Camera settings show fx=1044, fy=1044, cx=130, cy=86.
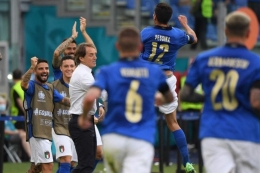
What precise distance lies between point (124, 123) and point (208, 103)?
0.89m

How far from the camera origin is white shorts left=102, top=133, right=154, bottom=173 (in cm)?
1056

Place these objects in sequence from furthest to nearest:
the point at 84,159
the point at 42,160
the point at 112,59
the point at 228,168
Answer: the point at 112,59 → the point at 42,160 → the point at 84,159 → the point at 228,168

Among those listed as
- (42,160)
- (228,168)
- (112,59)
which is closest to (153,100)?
(228,168)

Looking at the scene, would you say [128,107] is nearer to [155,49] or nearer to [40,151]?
[155,49]

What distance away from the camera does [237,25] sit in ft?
34.7

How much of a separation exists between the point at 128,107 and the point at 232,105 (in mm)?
1063

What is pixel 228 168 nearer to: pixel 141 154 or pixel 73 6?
pixel 141 154

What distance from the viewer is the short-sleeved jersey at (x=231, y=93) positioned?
1053cm

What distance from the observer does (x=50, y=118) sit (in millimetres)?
16406

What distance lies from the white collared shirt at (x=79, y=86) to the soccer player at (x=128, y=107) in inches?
131

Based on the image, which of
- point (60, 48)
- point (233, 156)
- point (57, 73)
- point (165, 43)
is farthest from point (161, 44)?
point (233, 156)

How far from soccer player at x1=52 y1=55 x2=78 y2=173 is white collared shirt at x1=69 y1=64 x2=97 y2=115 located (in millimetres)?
1920

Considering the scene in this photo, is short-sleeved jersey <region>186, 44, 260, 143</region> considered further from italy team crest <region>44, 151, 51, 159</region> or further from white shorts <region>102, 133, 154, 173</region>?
italy team crest <region>44, 151, 51, 159</region>

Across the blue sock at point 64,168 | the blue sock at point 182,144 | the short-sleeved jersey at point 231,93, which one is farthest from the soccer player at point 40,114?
the short-sleeved jersey at point 231,93
